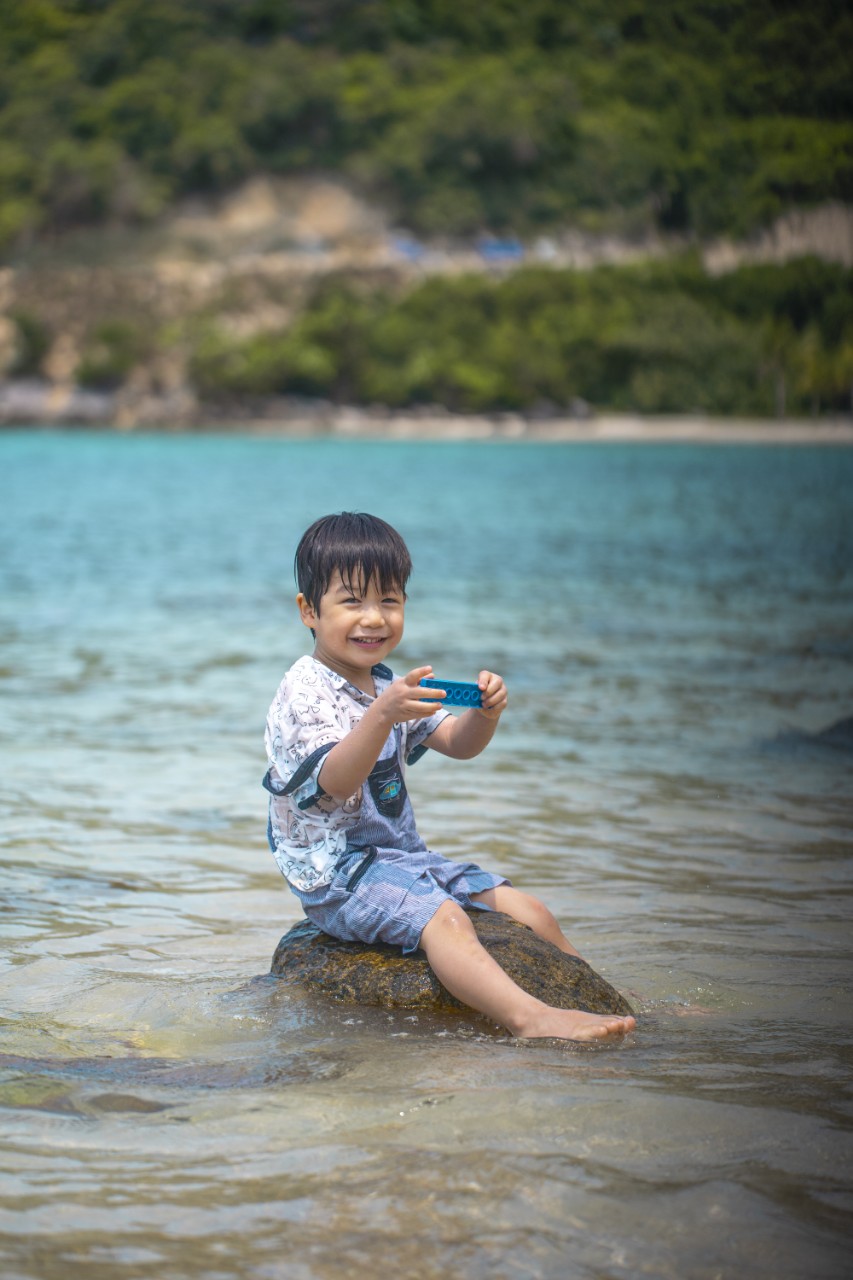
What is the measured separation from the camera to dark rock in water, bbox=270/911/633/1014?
12.3 ft

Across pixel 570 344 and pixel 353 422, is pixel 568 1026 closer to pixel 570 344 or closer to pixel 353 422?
pixel 570 344

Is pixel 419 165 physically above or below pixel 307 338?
above

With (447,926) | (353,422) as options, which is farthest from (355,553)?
(353,422)

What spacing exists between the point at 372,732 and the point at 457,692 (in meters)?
A: 0.21

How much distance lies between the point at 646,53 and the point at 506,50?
1614 cm

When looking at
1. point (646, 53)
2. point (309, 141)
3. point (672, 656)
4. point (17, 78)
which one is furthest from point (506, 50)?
point (672, 656)

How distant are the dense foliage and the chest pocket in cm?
14673

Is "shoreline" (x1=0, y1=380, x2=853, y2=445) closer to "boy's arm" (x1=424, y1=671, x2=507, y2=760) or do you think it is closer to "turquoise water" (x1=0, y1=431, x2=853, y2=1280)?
"turquoise water" (x1=0, y1=431, x2=853, y2=1280)

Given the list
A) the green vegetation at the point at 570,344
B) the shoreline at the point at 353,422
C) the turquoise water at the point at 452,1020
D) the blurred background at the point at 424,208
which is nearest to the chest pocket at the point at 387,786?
the turquoise water at the point at 452,1020

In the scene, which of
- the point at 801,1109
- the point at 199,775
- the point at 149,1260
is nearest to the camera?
the point at 149,1260

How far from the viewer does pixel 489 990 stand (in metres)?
3.61

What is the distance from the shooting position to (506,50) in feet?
579

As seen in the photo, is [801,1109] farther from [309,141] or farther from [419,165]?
[309,141]

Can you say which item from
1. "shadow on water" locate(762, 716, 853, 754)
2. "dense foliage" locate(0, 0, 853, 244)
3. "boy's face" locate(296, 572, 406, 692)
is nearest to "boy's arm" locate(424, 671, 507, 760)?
"boy's face" locate(296, 572, 406, 692)
